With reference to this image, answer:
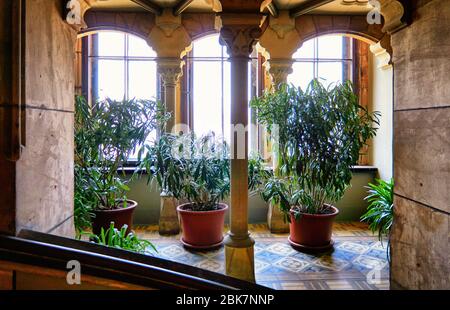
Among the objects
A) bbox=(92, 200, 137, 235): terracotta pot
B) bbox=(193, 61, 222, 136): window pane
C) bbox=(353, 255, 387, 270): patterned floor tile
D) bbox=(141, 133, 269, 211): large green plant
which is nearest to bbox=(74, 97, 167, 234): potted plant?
bbox=(92, 200, 137, 235): terracotta pot

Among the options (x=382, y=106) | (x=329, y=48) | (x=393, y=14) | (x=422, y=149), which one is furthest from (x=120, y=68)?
(x=422, y=149)

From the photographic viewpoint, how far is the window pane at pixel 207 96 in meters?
4.97

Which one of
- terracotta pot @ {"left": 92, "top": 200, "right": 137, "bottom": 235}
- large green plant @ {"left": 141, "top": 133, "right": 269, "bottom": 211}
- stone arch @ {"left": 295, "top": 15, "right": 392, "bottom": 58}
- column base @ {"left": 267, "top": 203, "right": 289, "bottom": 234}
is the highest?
stone arch @ {"left": 295, "top": 15, "right": 392, "bottom": 58}

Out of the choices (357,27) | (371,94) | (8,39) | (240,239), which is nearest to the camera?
(8,39)

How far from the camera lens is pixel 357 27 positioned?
14.5ft

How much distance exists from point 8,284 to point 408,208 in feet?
6.42

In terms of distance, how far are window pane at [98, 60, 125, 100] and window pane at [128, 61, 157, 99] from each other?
0.44ft

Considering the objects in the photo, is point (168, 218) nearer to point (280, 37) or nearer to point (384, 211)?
point (384, 211)

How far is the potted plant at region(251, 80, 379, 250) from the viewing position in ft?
10.9

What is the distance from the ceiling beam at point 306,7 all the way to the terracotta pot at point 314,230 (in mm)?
2417

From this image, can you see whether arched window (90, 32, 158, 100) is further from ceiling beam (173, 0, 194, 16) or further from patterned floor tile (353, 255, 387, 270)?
patterned floor tile (353, 255, 387, 270)

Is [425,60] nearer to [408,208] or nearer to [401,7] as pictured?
[401,7]

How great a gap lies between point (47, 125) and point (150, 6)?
3023mm
